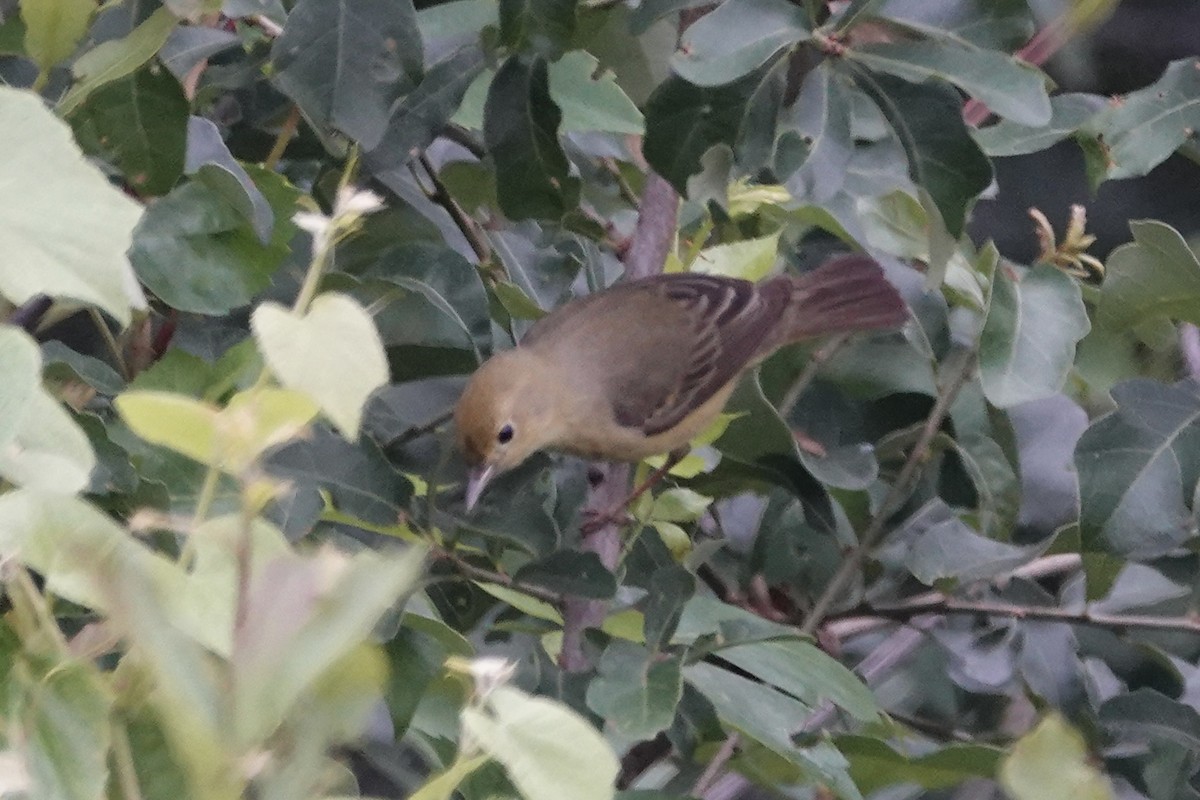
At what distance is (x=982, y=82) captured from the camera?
43.7 inches

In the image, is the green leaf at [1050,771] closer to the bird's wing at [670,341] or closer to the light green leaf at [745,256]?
the light green leaf at [745,256]

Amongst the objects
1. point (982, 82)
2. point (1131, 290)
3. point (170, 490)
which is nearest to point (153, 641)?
point (170, 490)

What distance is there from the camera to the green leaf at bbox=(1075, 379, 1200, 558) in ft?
4.13

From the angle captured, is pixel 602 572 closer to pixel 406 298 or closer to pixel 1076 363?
pixel 406 298

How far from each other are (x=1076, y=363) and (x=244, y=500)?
132cm

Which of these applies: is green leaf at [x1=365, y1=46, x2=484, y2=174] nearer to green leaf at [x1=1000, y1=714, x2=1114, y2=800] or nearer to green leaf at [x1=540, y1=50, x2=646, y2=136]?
green leaf at [x1=540, y1=50, x2=646, y2=136]

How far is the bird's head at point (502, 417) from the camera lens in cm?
157

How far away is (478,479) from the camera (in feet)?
4.87

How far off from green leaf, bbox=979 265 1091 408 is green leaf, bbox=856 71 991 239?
0.21 metres

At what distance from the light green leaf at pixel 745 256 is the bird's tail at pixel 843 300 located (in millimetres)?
111

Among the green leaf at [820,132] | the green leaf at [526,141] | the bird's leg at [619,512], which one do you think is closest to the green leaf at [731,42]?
the green leaf at [820,132]

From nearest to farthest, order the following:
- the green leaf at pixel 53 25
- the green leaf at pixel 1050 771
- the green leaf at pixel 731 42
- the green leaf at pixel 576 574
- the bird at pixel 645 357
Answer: the green leaf at pixel 1050 771, the green leaf at pixel 53 25, the green leaf at pixel 731 42, the green leaf at pixel 576 574, the bird at pixel 645 357

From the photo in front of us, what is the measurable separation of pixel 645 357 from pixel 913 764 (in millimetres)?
1218

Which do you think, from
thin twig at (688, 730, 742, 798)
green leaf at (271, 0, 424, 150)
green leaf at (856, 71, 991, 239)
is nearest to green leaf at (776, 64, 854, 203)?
green leaf at (856, 71, 991, 239)
